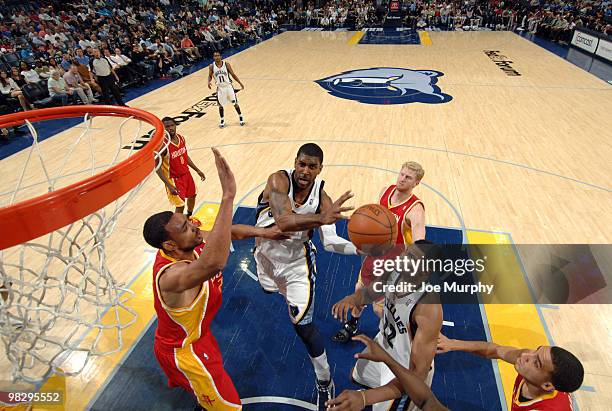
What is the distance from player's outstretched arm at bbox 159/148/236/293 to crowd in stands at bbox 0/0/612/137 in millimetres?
9039

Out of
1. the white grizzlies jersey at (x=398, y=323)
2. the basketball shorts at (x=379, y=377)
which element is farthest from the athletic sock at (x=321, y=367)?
the white grizzlies jersey at (x=398, y=323)

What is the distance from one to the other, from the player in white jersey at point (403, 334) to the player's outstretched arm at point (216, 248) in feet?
3.55

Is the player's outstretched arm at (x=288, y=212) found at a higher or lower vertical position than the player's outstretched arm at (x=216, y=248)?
lower

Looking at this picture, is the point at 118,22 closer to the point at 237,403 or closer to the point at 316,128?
the point at 316,128

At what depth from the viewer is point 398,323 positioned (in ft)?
8.04

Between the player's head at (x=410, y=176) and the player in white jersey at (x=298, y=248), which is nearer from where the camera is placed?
the player in white jersey at (x=298, y=248)

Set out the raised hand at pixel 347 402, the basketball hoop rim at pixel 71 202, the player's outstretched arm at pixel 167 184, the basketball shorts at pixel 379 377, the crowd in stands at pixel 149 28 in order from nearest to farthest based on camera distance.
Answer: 1. the basketball hoop rim at pixel 71 202
2. the raised hand at pixel 347 402
3. the basketball shorts at pixel 379 377
4. the player's outstretched arm at pixel 167 184
5. the crowd in stands at pixel 149 28

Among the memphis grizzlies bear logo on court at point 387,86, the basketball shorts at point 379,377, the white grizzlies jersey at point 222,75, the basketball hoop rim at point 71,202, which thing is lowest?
the memphis grizzlies bear logo on court at point 387,86

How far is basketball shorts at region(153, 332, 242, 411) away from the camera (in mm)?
2424

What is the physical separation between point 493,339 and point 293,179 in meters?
2.48

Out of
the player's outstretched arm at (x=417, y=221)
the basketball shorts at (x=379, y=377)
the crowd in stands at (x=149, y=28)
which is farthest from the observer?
the crowd in stands at (x=149, y=28)

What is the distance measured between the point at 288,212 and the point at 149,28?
55.2ft

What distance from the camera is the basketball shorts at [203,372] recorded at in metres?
2.42

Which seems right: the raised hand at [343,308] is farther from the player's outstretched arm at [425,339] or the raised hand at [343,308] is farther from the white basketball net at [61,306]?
the white basketball net at [61,306]
